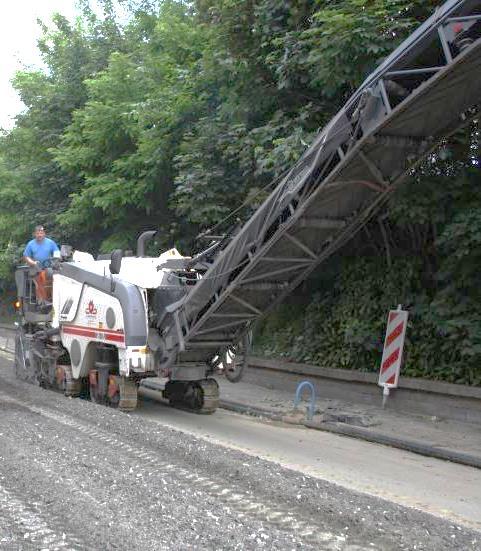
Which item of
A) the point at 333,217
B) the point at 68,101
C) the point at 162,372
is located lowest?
the point at 162,372

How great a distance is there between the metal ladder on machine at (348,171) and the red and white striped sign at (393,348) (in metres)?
2.77

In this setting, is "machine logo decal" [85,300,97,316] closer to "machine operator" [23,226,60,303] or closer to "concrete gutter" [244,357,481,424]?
"machine operator" [23,226,60,303]

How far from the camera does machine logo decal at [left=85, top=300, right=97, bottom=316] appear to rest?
36.5ft

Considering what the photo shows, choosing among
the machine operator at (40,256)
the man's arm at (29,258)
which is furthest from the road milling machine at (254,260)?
the man's arm at (29,258)

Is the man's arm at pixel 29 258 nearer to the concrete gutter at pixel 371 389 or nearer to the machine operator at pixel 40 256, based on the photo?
the machine operator at pixel 40 256

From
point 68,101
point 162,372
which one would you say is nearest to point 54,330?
point 162,372

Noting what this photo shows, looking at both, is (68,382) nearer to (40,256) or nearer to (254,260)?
(40,256)

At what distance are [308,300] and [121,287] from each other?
613 cm

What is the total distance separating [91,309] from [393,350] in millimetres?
4957

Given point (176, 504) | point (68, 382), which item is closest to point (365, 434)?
point (176, 504)

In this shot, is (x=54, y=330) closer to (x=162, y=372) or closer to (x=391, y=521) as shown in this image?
(x=162, y=372)

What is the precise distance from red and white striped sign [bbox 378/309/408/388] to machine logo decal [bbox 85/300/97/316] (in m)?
4.80

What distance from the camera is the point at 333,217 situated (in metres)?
8.90

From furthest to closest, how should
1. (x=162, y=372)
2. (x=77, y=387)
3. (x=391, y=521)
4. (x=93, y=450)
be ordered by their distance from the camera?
(x=77, y=387) < (x=162, y=372) < (x=93, y=450) < (x=391, y=521)
